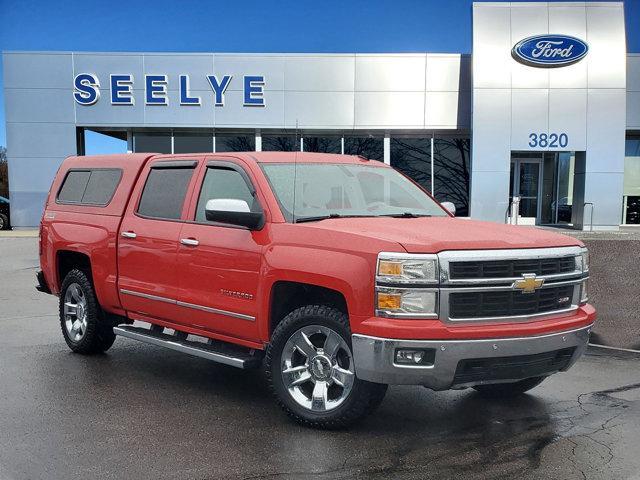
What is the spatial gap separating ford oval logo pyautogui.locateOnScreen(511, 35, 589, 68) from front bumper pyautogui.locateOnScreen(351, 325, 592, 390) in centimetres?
2095

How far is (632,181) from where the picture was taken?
26.9m

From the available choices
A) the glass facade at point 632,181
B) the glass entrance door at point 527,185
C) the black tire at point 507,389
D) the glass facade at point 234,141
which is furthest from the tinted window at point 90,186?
the glass facade at point 632,181

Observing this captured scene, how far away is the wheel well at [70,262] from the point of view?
6.61 meters

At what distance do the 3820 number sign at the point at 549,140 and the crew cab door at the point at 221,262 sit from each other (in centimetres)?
2018

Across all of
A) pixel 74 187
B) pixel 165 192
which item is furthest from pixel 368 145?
pixel 165 192

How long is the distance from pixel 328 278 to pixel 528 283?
129 centimetres

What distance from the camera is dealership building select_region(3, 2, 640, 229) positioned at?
914 inches

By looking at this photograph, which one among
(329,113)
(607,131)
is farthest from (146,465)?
(607,131)

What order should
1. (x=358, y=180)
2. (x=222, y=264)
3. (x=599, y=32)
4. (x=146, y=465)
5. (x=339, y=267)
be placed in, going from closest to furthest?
1. (x=146, y=465)
2. (x=339, y=267)
3. (x=222, y=264)
4. (x=358, y=180)
5. (x=599, y=32)

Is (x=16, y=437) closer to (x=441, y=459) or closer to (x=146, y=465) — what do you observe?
(x=146, y=465)

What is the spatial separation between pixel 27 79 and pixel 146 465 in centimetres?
2426

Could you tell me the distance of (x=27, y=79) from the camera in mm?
24531

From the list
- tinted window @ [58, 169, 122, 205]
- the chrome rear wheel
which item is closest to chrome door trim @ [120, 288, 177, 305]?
the chrome rear wheel

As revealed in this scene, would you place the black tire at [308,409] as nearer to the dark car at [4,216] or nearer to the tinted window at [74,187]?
the tinted window at [74,187]
